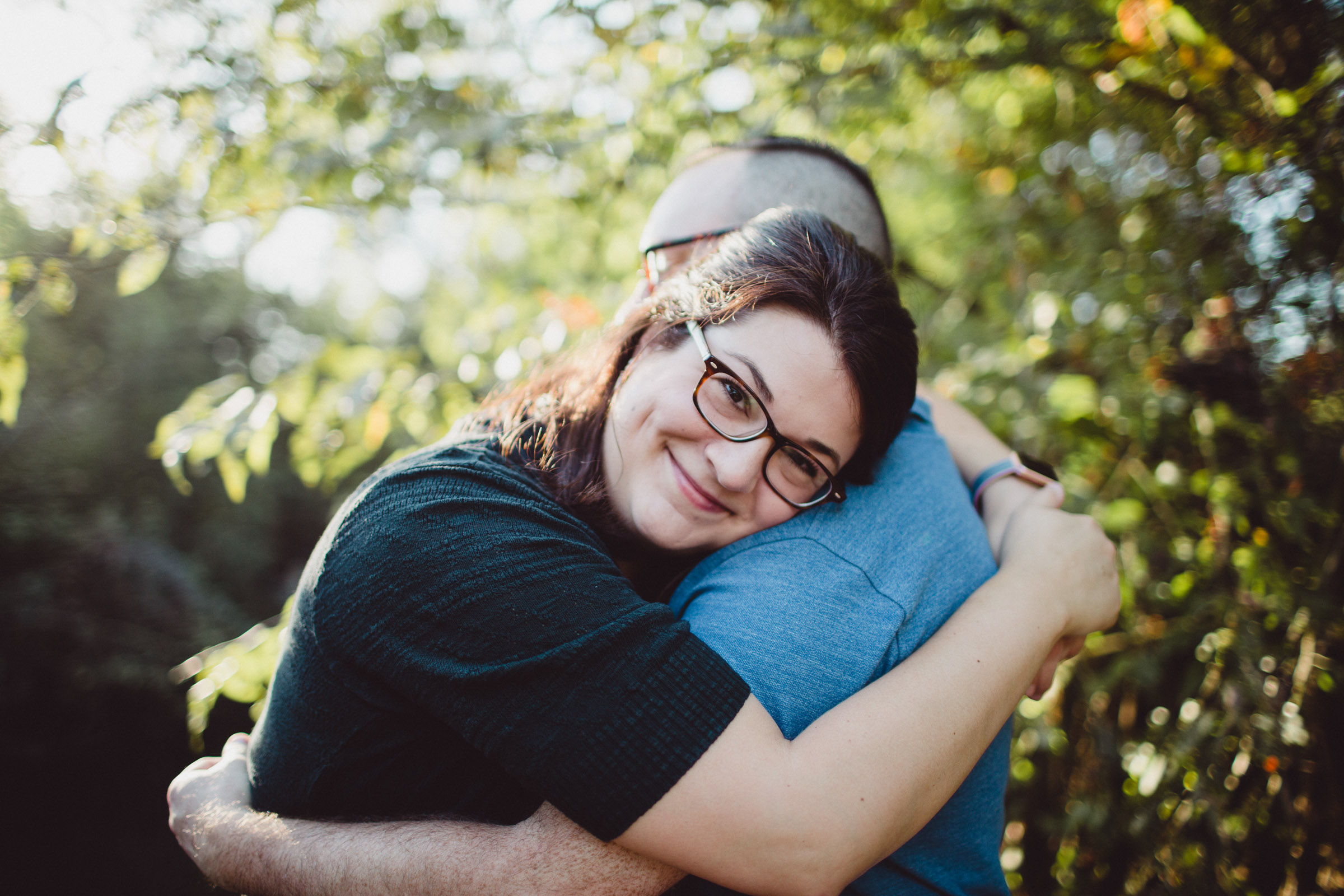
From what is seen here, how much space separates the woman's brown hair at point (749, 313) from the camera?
4.36 feet

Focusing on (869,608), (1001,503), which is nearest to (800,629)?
(869,608)

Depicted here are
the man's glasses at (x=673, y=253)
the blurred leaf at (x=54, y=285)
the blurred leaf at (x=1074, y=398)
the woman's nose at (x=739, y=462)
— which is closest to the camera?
the woman's nose at (x=739, y=462)

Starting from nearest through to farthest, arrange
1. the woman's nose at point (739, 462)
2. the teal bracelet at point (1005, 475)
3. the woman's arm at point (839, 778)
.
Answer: the woman's arm at point (839, 778) < the woman's nose at point (739, 462) < the teal bracelet at point (1005, 475)

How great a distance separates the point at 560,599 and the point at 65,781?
6.11 meters

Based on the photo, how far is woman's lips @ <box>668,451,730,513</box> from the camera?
134 cm

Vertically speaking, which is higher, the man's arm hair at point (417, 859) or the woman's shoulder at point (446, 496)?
the woman's shoulder at point (446, 496)

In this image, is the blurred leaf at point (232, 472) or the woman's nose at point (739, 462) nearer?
the woman's nose at point (739, 462)

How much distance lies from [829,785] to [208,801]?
1.28 metres

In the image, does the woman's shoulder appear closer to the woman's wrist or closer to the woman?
the woman

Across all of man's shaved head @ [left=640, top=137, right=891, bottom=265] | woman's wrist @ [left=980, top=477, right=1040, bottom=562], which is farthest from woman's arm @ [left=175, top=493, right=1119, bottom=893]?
man's shaved head @ [left=640, top=137, right=891, bottom=265]

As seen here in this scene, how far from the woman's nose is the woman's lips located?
5 centimetres

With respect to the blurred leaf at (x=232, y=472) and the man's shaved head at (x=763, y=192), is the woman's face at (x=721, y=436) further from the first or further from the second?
the blurred leaf at (x=232, y=472)

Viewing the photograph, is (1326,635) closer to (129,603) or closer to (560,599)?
(560,599)

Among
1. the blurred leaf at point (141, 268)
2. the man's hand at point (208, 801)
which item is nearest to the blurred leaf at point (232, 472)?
the blurred leaf at point (141, 268)
